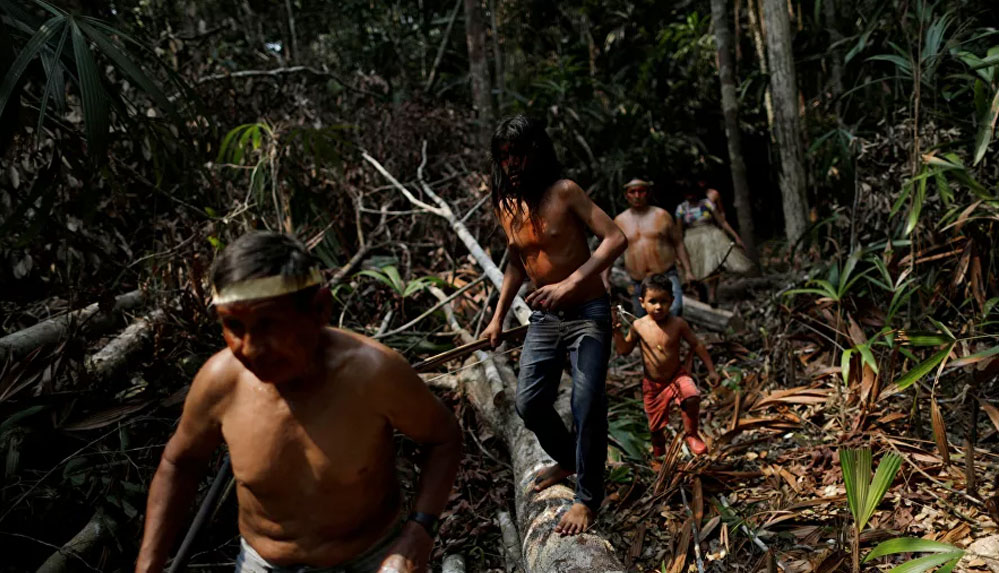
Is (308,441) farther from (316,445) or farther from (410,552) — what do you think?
(410,552)

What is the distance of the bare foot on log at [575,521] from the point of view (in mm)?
2508

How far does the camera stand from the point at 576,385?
107 inches

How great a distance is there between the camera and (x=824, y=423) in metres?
3.91

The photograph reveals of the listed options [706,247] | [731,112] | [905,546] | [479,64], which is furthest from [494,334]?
[731,112]

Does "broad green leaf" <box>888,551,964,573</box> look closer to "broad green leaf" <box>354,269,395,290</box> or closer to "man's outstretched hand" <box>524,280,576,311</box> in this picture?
"man's outstretched hand" <box>524,280,576,311</box>

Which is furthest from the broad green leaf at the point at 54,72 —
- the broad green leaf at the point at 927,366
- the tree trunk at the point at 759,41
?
the tree trunk at the point at 759,41

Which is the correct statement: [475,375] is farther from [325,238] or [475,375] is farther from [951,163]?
[951,163]

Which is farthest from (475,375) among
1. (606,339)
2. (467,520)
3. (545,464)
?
(606,339)

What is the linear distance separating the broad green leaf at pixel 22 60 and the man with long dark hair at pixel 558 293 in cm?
183

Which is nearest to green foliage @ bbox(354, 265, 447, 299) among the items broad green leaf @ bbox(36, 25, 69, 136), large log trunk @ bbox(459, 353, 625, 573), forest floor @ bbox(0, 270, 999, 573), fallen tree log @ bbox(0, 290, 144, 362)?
large log trunk @ bbox(459, 353, 625, 573)

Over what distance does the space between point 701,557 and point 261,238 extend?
7.79 ft

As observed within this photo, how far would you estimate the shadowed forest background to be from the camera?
9.41 feet

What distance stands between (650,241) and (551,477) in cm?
315

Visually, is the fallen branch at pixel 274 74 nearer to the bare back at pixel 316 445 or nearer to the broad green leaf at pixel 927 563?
the bare back at pixel 316 445
